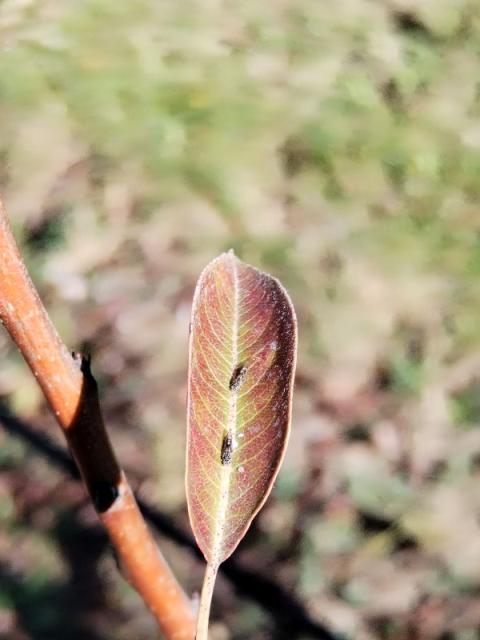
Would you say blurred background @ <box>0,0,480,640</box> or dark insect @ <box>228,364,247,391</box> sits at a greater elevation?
dark insect @ <box>228,364,247,391</box>

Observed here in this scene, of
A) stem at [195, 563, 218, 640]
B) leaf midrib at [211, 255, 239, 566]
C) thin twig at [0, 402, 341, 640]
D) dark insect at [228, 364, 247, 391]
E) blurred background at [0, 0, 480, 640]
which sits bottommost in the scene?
thin twig at [0, 402, 341, 640]

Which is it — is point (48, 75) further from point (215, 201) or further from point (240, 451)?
point (240, 451)

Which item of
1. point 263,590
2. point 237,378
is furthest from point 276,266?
point 237,378

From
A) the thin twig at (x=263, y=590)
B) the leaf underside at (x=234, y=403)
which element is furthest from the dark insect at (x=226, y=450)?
the thin twig at (x=263, y=590)

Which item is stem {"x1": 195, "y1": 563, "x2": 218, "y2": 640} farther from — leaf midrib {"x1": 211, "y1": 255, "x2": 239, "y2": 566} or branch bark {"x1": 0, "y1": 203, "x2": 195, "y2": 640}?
branch bark {"x1": 0, "y1": 203, "x2": 195, "y2": 640}

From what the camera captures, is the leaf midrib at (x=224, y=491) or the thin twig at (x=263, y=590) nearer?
the leaf midrib at (x=224, y=491)

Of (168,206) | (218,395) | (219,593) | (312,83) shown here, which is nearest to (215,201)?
(168,206)

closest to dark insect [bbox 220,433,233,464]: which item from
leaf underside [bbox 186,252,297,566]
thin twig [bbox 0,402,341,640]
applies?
leaf underside [bbox 186,252,297,566]

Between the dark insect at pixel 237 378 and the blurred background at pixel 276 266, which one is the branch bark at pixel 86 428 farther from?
the blurred background at pixel 276 266
